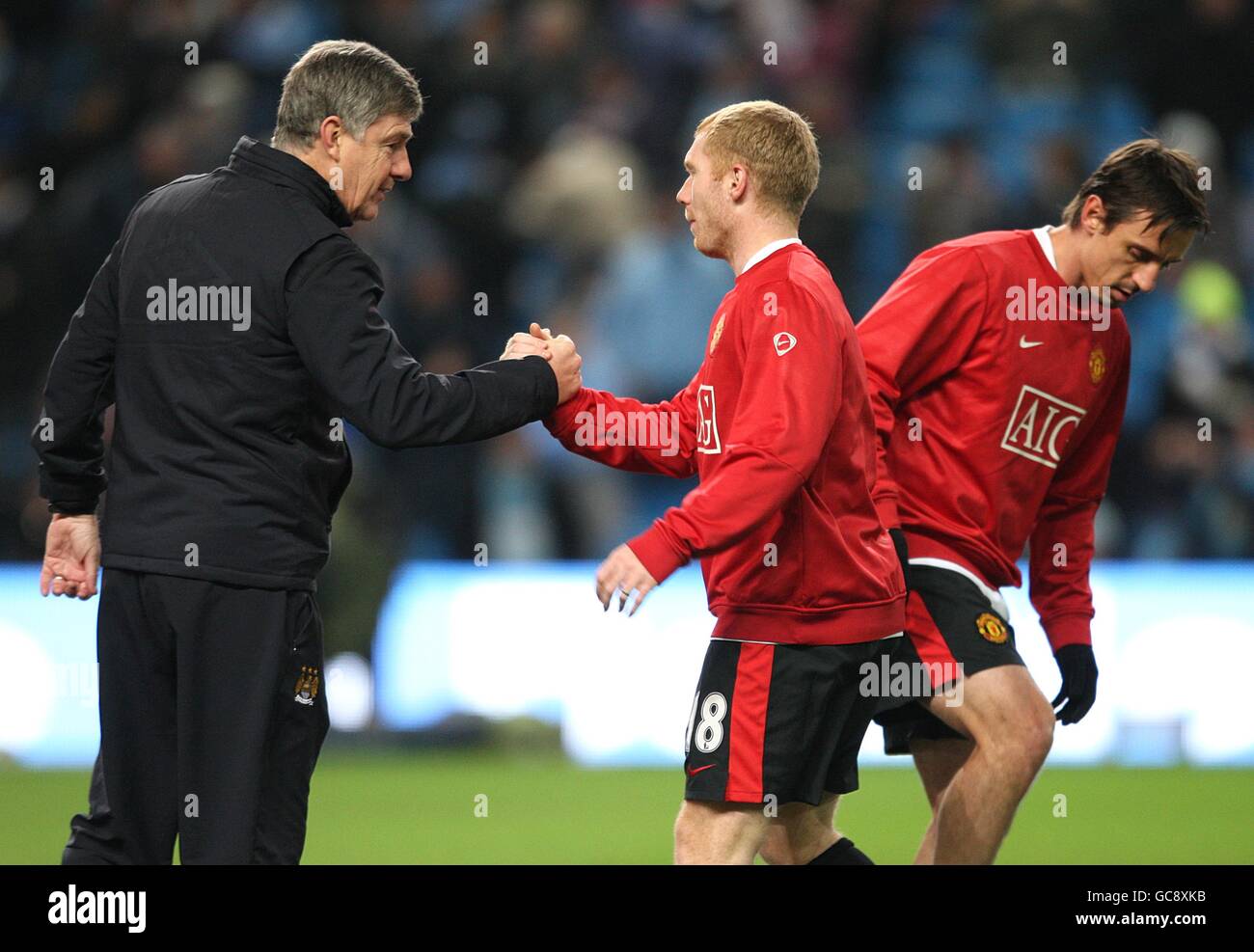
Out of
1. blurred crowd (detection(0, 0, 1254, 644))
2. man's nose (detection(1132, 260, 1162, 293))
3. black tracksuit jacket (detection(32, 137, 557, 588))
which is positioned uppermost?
blurred crowd (detection(0, 0, 1254, 644))

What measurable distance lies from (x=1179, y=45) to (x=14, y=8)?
7940mm

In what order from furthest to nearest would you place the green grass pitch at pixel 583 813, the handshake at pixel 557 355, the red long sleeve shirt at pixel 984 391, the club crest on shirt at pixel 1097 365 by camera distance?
the green grass pitch at pixel 583 813, the club crest on shirt at pixel 1097 365, the red long sleeve shirt at pixel 984 391, the handshake at pixel 557 355

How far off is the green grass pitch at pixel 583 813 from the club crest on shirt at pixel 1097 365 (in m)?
2.30

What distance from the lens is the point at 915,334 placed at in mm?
4484

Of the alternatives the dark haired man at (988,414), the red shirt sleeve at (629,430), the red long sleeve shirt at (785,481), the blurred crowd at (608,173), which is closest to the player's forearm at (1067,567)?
the dark haired man at (988,414)

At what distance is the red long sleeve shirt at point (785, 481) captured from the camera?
3.76 m

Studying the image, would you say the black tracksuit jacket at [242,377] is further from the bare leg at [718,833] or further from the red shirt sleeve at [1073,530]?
the red shirt sleeve at [1073,530]

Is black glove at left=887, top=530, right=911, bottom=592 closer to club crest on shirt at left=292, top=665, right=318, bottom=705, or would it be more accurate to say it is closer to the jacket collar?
club crest on shirt at left=292, top=665, right=318, bottom=705

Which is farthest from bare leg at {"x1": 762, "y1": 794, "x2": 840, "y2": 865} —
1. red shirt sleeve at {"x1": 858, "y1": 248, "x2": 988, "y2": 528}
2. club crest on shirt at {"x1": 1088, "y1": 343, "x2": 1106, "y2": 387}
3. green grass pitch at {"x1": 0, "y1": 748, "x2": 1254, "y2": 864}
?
green grass pitch at {"x1": 0, "y1": 748, "x2": 1254, "y2": 864}

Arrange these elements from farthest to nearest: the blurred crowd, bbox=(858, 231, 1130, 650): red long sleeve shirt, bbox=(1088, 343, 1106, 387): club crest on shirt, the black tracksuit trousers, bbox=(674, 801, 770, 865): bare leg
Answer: the blurred crowd, bbox=(1088, 343, 1106, 387): club crest on shirt, bbox=(858, 231, 1130, 650): red long sleeve shirt, bbox=(674, 801, 770, 865): bare leg, the black tracksuit trousers

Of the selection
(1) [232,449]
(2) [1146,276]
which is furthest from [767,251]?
(1) [232,449]

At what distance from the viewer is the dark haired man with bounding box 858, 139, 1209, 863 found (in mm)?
4410

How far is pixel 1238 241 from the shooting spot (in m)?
10.8
